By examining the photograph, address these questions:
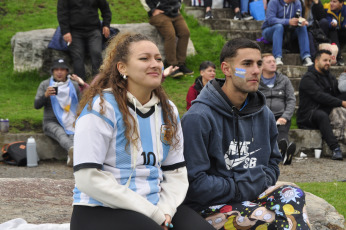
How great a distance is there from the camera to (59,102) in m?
8.38

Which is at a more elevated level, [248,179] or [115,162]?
[115,162]

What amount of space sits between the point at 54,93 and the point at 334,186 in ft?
14.0

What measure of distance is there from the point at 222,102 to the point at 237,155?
373mm

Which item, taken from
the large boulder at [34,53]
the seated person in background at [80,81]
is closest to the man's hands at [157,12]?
the large boulder at [34,53]

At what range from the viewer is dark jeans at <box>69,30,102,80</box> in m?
9.45

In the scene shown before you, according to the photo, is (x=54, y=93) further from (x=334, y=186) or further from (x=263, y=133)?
(x=263, y=133)

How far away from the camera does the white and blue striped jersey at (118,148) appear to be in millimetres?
3039

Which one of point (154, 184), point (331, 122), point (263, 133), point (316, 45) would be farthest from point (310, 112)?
point (154, 184)

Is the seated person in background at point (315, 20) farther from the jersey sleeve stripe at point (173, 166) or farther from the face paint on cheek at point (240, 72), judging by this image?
the jersey sleeve stripe at point (173, 166)

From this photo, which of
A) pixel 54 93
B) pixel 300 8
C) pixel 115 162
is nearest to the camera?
pixel 115 162

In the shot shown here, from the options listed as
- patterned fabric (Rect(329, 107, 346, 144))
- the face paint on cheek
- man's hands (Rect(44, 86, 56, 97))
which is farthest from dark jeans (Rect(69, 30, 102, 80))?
the face paint on cheek

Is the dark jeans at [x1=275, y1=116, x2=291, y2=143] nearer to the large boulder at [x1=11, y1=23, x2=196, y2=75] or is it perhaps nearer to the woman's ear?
the large boulder at [x1=11, y1=23, x2=196, y2=75]

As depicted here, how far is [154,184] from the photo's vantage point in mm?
3254

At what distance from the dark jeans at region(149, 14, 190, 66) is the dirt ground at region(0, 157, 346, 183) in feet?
10.6
